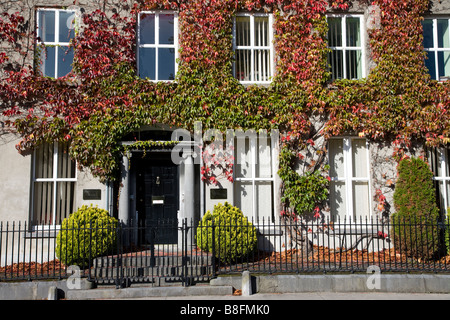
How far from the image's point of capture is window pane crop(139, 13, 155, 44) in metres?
11.1

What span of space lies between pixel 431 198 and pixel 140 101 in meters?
7.77

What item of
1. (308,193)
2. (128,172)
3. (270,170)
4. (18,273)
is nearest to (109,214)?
(128,172)

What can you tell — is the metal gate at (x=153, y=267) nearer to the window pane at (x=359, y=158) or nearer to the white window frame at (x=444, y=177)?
the window pane at (x=359, y=158)

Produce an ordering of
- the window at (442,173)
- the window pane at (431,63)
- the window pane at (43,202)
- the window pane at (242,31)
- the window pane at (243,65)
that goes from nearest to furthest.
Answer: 1. the window pane at (43,202)
2. the window at (442,173)
3. the window pane at (243,65)
4. the window pane at (242,31)
5. the window pane at (431,63)

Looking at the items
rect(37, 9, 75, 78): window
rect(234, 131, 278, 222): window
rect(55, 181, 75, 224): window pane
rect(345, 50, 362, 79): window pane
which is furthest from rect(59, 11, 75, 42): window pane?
rect(345, 50, 362, 79): window pane

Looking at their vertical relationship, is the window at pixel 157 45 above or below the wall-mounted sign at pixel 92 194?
above

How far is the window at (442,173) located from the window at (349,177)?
6.09 ft

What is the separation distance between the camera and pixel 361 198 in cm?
1118

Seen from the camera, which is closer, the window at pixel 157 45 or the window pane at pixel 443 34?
the window at pixel 157 45

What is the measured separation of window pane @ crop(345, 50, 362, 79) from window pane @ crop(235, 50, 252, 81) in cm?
279

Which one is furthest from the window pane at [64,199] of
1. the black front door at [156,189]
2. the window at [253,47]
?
the window at [253,47]

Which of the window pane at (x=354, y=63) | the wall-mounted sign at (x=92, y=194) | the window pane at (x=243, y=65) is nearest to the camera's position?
the wall-mounted sign at (x=92, y=194)

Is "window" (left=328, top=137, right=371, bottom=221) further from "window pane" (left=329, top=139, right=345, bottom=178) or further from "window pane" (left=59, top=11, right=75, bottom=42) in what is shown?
"window pane" (left=59, top=11, right=75, bottom=42)

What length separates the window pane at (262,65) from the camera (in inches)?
443
